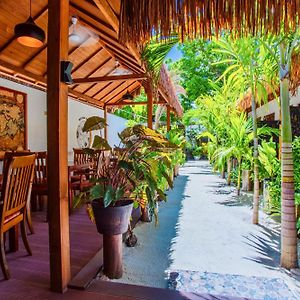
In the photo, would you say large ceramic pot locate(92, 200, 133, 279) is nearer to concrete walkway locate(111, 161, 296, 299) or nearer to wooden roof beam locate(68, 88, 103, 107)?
concrete walkway locate(111, 161, 296, 299)

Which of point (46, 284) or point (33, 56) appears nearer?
point (46, 284)

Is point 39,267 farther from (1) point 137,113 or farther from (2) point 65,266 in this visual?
(1) point 137,113

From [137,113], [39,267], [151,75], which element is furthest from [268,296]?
[137,113]

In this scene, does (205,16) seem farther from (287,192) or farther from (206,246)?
(206,246)

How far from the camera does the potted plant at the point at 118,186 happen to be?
7.30 feet

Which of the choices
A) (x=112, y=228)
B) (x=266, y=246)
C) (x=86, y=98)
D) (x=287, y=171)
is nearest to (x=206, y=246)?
(x=266, y=246)

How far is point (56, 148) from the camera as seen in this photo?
190 cm

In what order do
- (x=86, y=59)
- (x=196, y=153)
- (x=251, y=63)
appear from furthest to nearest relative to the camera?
1. (x=196, y=153)
2. (x=86, y=59)
3. (x=251, y=63)

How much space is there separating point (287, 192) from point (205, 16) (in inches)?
74.7

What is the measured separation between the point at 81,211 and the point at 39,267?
2052 mm

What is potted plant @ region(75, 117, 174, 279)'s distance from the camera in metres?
2.22

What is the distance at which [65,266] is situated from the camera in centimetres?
195

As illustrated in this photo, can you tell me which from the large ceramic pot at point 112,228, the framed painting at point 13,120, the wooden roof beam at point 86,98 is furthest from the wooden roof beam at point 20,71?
the large ceramic pot at point 112,228

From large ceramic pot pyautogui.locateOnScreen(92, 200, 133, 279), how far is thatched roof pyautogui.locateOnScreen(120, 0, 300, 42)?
4.68ft
